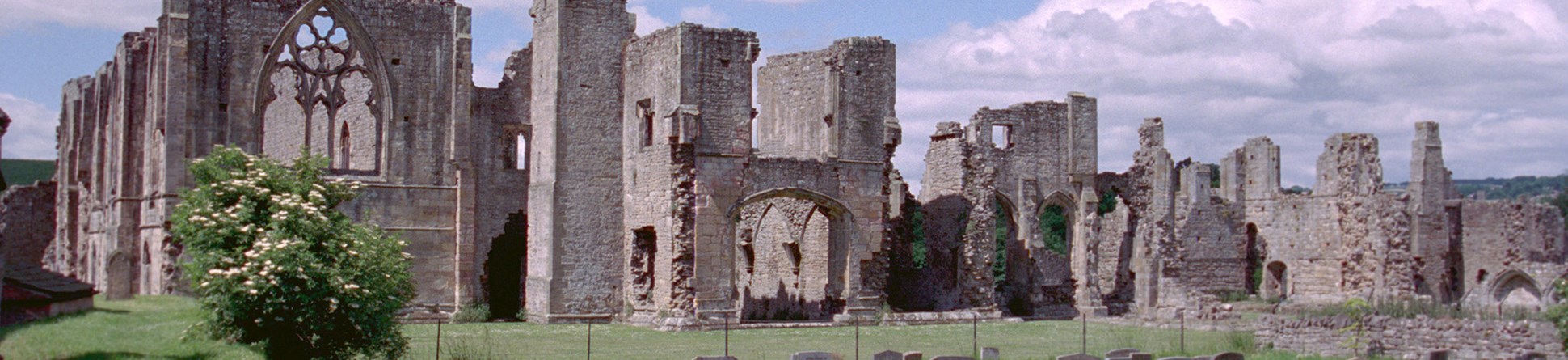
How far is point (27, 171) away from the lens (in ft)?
241

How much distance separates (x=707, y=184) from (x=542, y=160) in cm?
350

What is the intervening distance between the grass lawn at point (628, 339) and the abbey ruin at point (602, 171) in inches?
77.8

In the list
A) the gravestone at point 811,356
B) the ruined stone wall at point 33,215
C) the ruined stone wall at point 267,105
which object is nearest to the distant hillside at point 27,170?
the ruined stone wall at point 33,215

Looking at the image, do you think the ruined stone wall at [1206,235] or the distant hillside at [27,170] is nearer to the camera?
the ruined stone wall at [1206,235]

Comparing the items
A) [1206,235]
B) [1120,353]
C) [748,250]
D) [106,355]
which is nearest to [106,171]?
[748,250]

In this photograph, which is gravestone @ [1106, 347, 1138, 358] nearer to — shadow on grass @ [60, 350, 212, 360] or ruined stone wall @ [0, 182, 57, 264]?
shadow on grass @ [60, 350, 212, 360]

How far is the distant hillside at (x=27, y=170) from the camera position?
69.9 m

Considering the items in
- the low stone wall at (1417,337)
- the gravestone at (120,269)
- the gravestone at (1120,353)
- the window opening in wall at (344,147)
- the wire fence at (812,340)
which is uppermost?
the window opening in wall at (344,147)

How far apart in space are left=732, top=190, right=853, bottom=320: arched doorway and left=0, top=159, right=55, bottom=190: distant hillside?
139 feet

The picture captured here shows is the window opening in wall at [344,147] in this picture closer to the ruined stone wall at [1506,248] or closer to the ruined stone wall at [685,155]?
the ruined stone wall at [685,155]

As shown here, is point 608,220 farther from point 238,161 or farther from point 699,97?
point 238,161

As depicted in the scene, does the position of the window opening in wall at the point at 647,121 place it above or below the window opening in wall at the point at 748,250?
above

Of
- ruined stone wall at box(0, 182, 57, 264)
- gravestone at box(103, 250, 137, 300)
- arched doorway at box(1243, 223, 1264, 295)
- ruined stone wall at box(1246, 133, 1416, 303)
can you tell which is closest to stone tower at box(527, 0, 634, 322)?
gravestone at box(103, 250, 137, 300)

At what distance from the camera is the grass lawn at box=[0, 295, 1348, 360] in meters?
15.2
